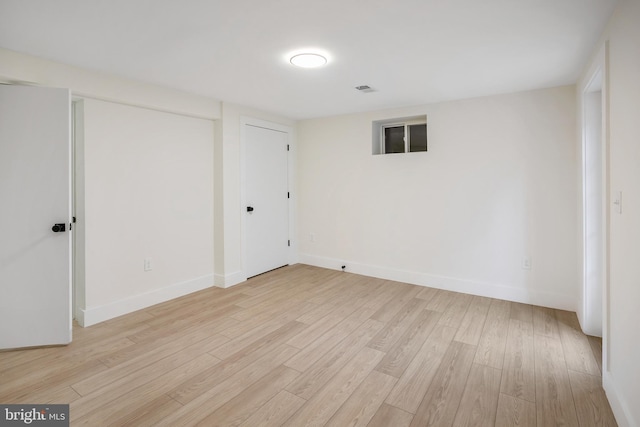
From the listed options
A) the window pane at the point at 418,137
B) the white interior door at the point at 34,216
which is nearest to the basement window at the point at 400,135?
the window pane at the point at 418,137

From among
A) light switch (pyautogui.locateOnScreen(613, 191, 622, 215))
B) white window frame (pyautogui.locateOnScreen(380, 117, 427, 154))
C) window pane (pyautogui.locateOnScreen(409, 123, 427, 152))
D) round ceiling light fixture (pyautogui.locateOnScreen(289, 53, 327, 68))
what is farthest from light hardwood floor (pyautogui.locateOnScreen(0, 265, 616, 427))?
round ceiling light fixture (pyautogui.locateOnScreen(289, 53, 327, 68))

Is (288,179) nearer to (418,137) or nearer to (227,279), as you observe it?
(227,279)

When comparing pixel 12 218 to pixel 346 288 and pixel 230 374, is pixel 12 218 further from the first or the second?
pixel 346 288

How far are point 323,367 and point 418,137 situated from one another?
10.7 feet

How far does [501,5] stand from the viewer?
1880mm

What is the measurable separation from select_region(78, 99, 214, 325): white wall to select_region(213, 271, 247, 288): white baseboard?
0.09 m

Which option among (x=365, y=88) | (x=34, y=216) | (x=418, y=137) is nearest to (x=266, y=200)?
(x=365, y=88)

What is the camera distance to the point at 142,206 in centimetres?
348

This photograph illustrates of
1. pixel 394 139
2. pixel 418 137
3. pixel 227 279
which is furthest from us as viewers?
pixel 394 139

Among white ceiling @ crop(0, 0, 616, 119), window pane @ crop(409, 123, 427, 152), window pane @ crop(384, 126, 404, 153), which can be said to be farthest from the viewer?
window pane @ crop(384, 126, 404, 153)

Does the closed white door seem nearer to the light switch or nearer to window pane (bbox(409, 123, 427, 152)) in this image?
window pane (bbox(409, 123, 427, 152))

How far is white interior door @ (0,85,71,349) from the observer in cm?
251

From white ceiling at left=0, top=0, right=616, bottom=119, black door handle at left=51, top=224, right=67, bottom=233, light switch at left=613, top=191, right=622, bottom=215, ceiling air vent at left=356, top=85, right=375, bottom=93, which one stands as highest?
ceiling air vent at left=356, top=85, right=375, bottom=93

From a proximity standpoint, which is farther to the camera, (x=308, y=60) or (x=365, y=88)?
(x=365, y=88)
